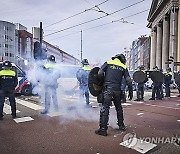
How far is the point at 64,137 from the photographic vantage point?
4.61 meters

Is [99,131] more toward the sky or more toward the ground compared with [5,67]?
more toward the ground

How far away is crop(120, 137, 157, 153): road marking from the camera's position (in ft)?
13.1

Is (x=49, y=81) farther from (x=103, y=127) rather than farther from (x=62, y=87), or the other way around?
(x=62, y=87)

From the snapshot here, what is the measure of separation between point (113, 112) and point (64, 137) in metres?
3.24

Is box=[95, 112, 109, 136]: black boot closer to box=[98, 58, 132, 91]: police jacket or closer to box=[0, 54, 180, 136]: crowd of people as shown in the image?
box=[0, 54, 180, 136]: crowd of people

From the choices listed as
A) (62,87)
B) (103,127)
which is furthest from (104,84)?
(62,87)

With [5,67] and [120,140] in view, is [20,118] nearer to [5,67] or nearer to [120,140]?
[5,67]

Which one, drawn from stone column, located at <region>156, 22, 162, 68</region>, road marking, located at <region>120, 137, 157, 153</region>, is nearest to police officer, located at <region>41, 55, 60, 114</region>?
road marking, located at <region>120, 137, 157, 153</region>

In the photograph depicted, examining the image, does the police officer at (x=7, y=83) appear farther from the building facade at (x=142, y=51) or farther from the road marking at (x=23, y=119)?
the building facade at (x=142, y=51)

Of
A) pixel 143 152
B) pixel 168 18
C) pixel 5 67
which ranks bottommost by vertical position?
pixel 143 152

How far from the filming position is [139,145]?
4.17 metres

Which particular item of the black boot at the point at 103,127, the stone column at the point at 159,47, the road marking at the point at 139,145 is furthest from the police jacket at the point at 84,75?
the stone column at the point at 159,47

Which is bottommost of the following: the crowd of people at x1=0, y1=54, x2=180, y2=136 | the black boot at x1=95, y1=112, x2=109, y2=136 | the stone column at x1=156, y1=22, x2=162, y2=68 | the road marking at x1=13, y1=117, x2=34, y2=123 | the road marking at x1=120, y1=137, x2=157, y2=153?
the road marking at x1=120, y1=137, x2=157, y2=153

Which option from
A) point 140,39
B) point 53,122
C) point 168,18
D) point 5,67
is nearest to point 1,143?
point 53,122
